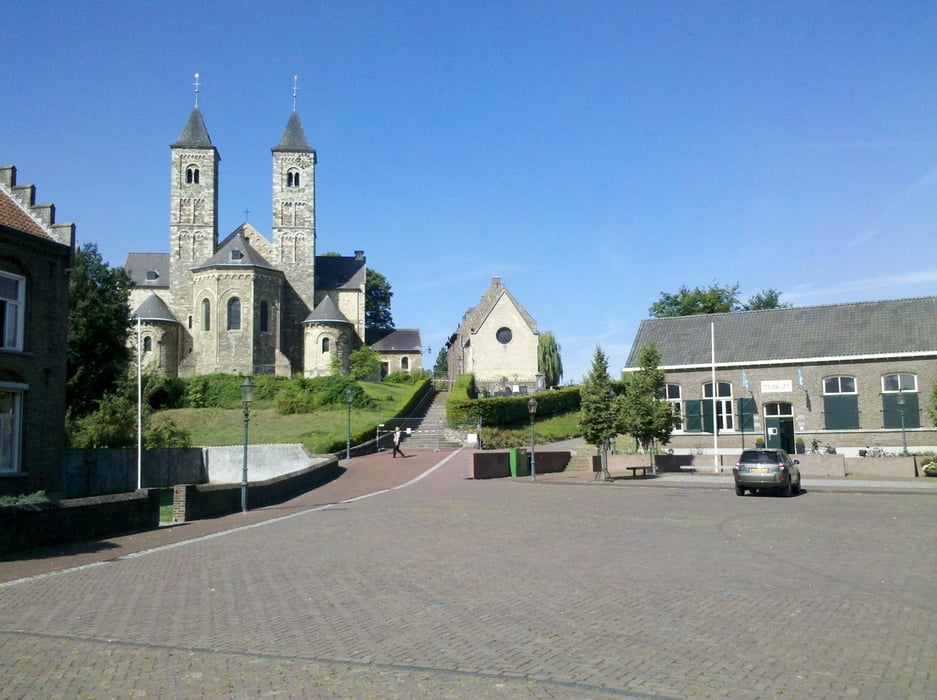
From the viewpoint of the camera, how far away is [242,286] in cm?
6481

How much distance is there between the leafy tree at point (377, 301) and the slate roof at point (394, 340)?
28.5ft

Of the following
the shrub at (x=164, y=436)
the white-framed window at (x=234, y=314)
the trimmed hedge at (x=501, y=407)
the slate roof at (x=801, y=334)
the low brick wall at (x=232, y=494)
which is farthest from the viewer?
the white-framed window at (x=234, y=314)

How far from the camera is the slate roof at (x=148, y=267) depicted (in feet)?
230

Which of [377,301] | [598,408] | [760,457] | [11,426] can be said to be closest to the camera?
[11,426]

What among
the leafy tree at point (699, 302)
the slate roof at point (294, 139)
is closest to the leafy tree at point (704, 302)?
the leafy tree at point (699, 302)

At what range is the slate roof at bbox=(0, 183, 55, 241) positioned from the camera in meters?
20.9

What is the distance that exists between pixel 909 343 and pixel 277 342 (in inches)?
1742

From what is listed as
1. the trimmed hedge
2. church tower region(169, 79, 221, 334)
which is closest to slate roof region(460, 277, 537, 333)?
the trimmed hedge

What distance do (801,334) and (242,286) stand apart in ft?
134

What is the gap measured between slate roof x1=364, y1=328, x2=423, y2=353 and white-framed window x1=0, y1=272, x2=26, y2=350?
197ft

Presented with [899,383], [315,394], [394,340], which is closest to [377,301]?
[394,340]

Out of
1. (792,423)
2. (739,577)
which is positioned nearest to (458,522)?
(739,577)

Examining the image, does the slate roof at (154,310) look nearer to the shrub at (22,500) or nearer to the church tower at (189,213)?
the church tower at (189,213)

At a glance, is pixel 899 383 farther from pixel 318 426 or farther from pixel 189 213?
pixel 189 213
